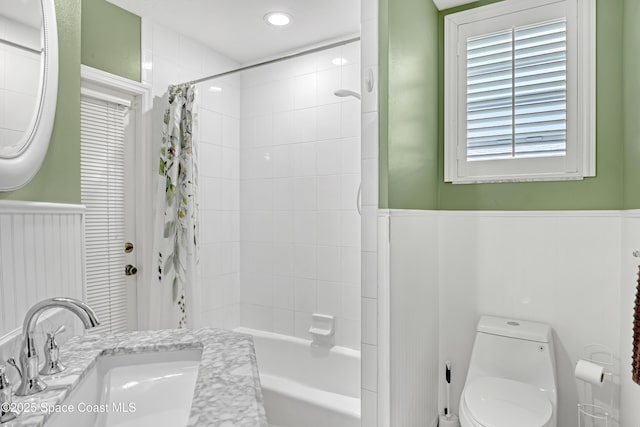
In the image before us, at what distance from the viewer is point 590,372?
179 centimetres

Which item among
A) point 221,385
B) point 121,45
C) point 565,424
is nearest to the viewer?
point 221,385

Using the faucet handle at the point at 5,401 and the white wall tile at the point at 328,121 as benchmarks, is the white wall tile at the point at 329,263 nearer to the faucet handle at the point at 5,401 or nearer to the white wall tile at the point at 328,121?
the white wall tile at the point at 328,121

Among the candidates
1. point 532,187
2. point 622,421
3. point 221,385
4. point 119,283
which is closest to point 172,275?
point 119,283

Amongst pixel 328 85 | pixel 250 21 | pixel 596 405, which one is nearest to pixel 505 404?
pixel 596 405

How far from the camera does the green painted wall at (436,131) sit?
171 centimetres

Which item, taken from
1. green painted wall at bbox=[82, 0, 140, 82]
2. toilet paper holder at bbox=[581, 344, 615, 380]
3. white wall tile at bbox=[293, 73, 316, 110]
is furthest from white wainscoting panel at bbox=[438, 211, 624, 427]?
green painted wall at bbox=[82, 0, 140, 82]

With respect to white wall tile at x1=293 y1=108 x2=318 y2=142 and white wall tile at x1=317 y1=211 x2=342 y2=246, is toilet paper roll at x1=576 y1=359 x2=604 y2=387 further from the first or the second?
white wall tile at x1=293 y1=108 x2=318 y2=142

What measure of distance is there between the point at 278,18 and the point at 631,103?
1.95 meters

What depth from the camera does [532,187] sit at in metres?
2.14

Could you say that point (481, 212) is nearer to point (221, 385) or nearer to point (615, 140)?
point (615, 140)

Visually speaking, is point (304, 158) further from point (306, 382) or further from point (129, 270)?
point (306, 382)

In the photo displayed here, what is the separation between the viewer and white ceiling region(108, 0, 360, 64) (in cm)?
225

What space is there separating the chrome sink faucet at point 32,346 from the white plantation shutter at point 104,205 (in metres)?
1.49

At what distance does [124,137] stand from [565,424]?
2997 millimetres
